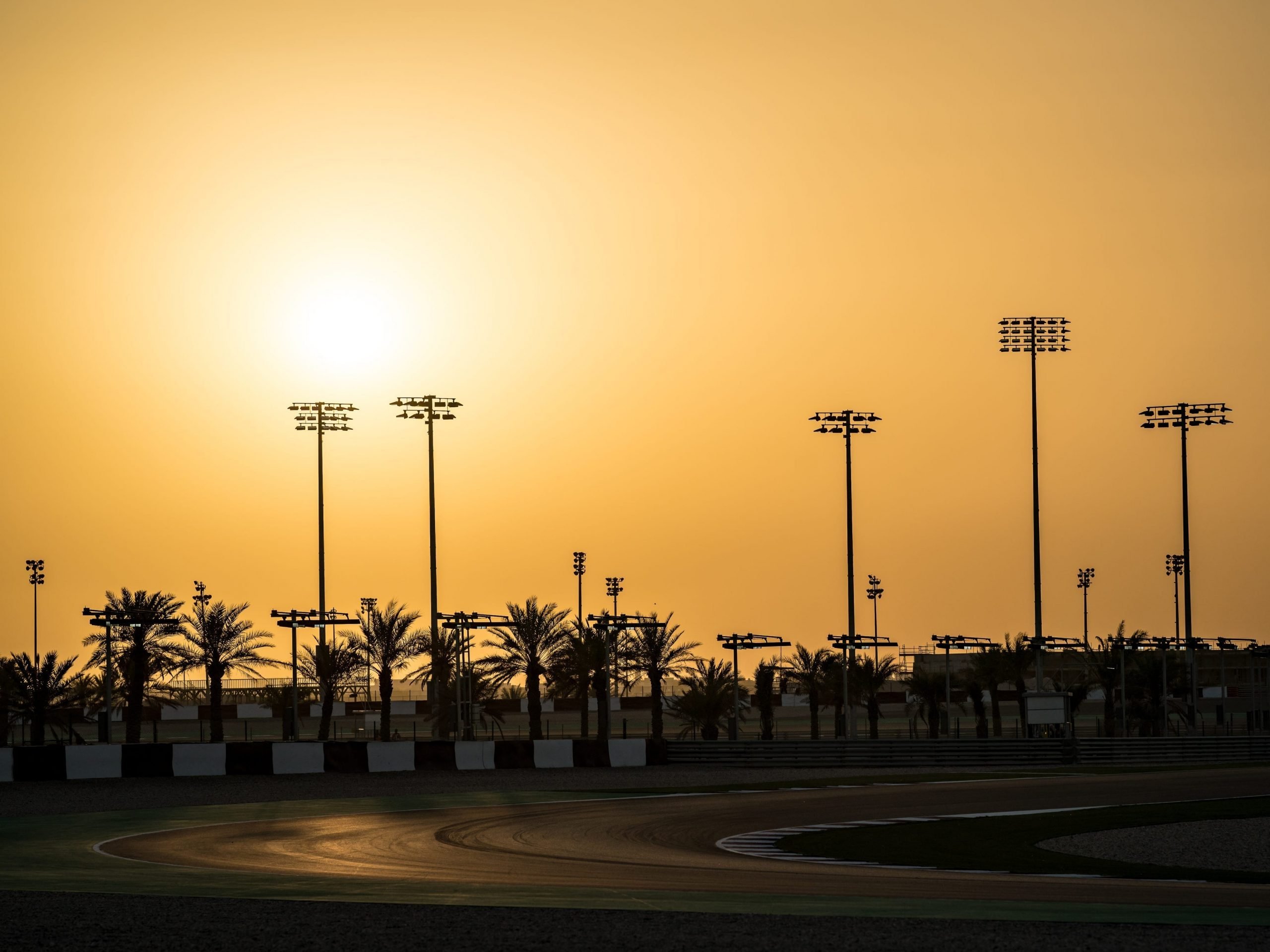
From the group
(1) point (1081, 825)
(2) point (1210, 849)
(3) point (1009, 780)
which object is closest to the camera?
(2) point (1210, 849)

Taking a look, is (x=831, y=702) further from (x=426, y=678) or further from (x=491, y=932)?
(x=491, y=932)

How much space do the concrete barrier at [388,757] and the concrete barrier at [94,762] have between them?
279 inches

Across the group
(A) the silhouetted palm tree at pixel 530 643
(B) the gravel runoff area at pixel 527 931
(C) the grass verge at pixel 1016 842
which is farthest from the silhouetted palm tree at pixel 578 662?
(B) the gravel runoff area at pixel 527 931

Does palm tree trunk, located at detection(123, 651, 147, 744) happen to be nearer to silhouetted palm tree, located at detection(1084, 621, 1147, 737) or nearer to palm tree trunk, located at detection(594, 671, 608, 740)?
palm tree trunk, located at detection(594, 671, 608, 740)

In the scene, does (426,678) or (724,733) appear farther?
(724,733)

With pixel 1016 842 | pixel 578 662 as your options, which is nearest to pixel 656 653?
pixel 578 662

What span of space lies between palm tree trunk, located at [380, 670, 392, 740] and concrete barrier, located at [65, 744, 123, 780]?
24.6 m

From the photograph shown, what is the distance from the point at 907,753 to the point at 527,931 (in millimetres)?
42159

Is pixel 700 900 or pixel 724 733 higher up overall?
pixel 700 900

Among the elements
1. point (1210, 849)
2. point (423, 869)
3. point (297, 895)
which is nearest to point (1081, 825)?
point (1210, 849)

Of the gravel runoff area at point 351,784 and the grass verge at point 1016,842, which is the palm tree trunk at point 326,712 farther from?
the grass verge at point 1016,842

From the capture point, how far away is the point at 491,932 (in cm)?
1445

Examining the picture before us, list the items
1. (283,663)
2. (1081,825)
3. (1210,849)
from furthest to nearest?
(283,663)
(1081,825)
(1210,849)

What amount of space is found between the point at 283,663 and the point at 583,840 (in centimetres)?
4501
